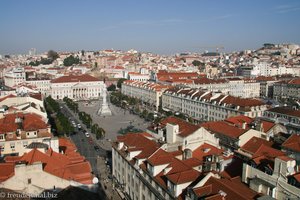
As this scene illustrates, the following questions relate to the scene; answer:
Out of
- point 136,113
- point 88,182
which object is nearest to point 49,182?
point 88,182

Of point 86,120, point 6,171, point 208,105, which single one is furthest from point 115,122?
point 6,171

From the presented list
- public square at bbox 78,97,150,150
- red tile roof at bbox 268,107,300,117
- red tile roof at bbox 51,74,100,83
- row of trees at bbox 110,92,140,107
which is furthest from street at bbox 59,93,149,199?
red tile roof at bbox 268,107,300,117

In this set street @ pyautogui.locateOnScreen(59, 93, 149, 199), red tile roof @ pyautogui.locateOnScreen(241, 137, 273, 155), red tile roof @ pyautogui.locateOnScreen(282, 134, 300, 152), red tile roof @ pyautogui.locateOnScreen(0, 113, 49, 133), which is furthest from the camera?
street @ pyautogui.locateOnScreen(59, 93, 149, 199)

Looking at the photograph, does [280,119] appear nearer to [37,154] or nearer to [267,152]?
[267,152]

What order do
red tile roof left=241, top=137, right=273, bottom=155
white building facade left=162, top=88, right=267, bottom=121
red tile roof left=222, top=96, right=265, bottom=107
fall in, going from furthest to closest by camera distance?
red tile roof left=222, top=96, right=265, bottom=107, white building facade left=162, top=88, right=267, bottom=121, red tile roof left=241, top=137, right=273, bottom=155

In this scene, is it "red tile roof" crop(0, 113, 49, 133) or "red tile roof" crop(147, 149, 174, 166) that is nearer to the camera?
"red tile roof" crop(147, 149, 174, 166)

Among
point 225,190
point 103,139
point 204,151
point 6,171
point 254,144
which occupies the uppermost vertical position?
point 6,171

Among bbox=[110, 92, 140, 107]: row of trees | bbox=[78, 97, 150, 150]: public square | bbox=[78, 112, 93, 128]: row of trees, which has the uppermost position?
bbox=[78, 112, 93, 128]: row of trees

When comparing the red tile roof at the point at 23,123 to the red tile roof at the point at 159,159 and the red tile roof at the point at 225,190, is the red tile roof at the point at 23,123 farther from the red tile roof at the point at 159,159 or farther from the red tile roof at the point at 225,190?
the red tile roof at the point at 225,190

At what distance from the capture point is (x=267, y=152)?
28969 mm

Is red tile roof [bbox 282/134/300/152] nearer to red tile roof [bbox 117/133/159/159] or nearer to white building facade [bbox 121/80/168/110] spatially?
red tile roof [bbox 117/133/159/159]

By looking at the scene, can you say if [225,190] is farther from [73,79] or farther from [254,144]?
[73,79]

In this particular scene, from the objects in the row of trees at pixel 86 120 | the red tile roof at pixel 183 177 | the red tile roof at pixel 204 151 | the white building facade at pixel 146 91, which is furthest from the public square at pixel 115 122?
the red tile roof at pixel 183 177

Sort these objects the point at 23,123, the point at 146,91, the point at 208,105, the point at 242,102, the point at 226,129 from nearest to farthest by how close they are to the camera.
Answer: the point at 23,123, the point at 226,129, the point at 242,102, the point at 208,105, the point at 146,91
